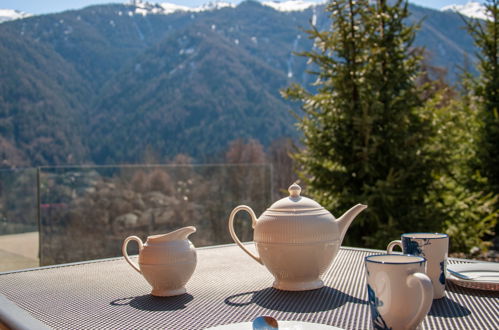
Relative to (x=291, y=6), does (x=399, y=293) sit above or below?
below

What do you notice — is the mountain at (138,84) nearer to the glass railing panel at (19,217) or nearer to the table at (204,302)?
the glass railing panel at (19,217)

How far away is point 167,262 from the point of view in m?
1.05

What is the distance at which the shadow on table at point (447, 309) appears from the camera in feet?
2.85

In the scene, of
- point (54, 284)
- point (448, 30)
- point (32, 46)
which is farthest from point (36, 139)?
point (448, 30)

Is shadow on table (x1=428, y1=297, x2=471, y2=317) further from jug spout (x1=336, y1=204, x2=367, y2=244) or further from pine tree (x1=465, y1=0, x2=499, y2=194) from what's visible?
pine tree (x1=465, y1=0, x2=499, y2=194)

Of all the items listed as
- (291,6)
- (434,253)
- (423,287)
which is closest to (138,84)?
(291,6)

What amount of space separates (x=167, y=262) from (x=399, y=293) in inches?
20.5

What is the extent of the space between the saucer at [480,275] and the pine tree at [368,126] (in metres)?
2.43

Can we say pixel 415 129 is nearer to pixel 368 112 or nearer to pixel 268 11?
pixel 368 112

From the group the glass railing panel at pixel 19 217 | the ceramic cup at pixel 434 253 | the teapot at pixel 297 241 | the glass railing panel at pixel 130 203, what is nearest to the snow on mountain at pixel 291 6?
the glass railing panel at pixel 130 203

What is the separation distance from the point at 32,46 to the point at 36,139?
28.2ft

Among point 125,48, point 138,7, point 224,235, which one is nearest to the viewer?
point 224,235

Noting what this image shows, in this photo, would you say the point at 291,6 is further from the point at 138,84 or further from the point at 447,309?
the point at 447,309

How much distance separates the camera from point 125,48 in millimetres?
33719
